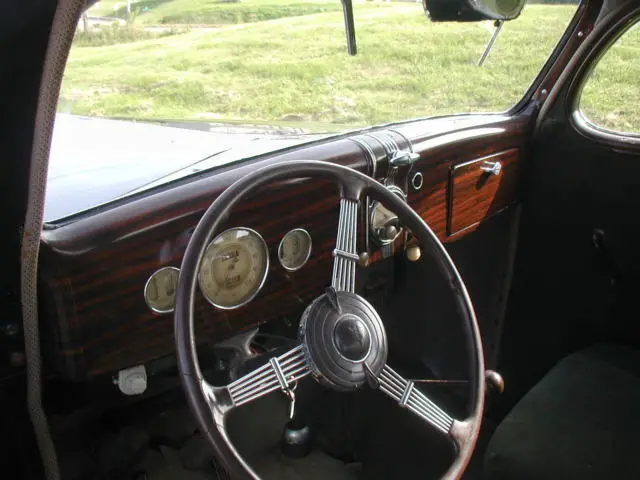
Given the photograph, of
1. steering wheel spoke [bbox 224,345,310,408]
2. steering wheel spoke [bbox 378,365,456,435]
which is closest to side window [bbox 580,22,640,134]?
steering wheel spoke [bbox 378,365,456,435]

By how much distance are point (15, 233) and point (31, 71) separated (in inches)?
14.0

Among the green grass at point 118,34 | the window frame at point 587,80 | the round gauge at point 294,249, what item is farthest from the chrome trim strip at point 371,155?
the window frame at point 587,80

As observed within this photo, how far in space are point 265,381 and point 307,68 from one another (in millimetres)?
1145

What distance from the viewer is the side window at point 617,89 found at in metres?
2.31

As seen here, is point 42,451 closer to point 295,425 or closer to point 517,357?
point 295,425

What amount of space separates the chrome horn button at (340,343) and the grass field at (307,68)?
0.90 meters

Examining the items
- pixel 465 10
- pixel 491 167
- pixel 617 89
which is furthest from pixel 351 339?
pixel 617 89

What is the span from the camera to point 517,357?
2.82 meters

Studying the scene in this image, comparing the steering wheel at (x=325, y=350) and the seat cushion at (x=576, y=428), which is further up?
the steering wheel at (x=325, y=350)

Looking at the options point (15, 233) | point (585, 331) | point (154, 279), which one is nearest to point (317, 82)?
point (154, 279)

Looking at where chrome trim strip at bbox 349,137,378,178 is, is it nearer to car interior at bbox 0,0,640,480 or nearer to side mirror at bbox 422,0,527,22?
car interior at bbox 0,0,640,480

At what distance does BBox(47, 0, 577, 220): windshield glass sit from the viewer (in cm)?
173

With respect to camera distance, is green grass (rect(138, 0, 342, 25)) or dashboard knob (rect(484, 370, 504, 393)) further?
green grass (rect(138, 0, 342, 25))

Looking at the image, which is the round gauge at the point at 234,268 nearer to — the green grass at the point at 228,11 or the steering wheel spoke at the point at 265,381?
the steering wheel spoke at the point at 265,381
